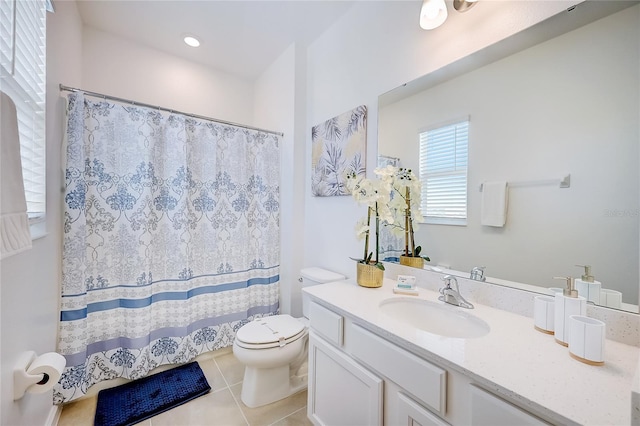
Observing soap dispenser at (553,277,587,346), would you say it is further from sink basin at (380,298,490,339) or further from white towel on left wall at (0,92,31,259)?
white towel on left wall at (0,92,31,259)

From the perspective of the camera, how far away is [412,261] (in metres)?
1.42

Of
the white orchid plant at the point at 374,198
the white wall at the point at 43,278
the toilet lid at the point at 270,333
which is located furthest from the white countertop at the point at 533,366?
the white wall at the point at 43,278

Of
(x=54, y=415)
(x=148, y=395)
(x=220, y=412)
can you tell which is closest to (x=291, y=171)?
(x=220, y=412)

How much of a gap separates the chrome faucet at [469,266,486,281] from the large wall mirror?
2cm

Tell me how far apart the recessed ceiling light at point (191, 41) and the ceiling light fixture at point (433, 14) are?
1.90 metres

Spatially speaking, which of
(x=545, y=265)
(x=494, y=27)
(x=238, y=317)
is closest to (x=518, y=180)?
(x=545, y=265)

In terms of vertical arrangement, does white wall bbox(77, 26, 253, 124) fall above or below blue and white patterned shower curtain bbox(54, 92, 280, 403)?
above

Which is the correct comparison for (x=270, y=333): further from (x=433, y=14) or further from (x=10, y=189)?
(x=433, y=14)

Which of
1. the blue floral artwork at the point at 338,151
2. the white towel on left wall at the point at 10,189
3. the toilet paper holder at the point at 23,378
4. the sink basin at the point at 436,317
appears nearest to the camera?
the white towel on left wall at the point at 10,189

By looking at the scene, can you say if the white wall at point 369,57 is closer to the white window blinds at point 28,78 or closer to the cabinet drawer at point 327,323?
the cabinet drawer at point 327,323

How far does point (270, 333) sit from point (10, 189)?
4.28 feet

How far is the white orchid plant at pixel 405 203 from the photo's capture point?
1387mm

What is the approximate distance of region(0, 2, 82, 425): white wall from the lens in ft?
2.76

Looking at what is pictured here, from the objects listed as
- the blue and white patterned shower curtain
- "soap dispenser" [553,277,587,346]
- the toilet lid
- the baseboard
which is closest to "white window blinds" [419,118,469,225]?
"soap dispenser" [553,277,587,346]
